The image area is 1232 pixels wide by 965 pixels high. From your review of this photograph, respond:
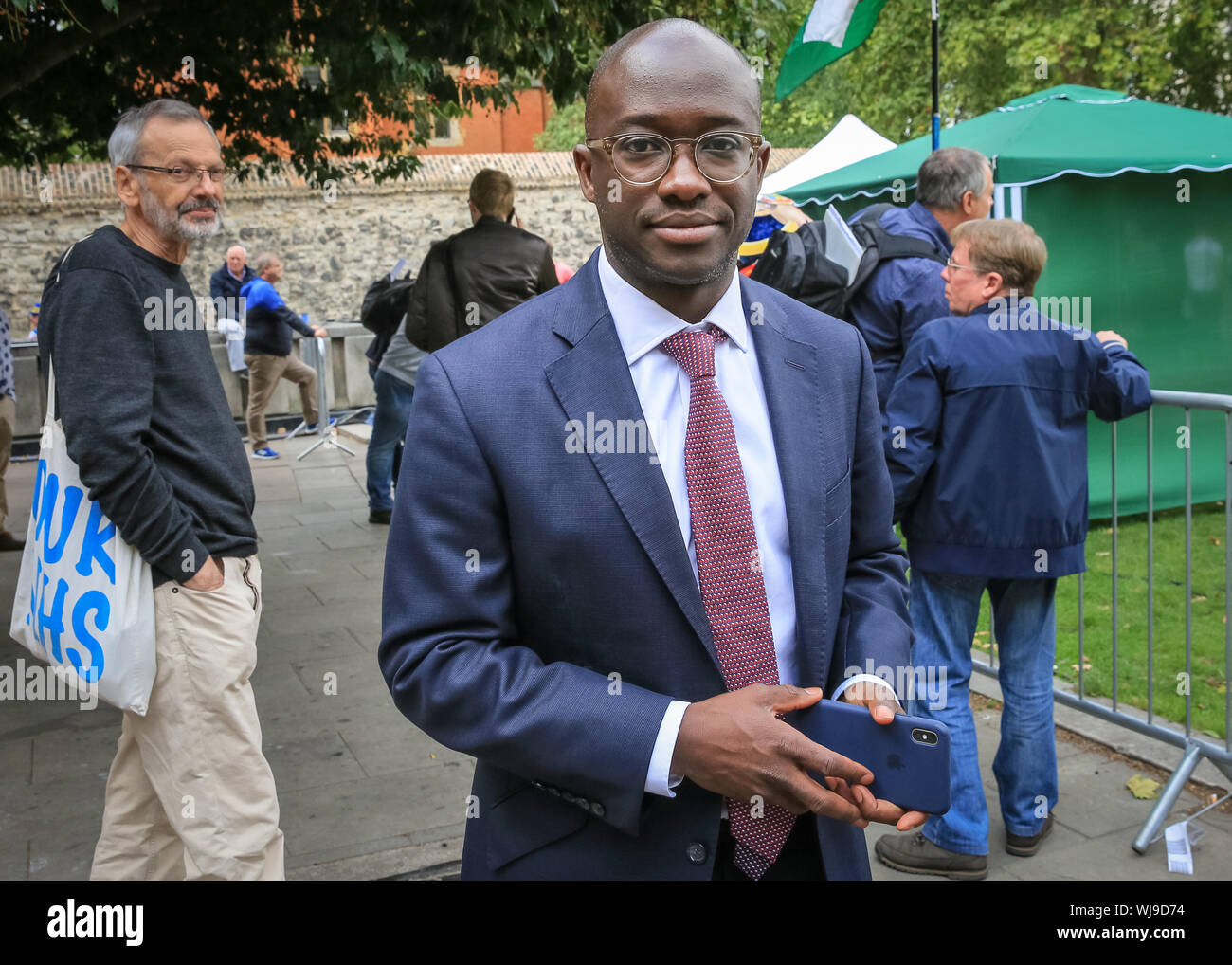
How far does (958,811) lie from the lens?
389 cm

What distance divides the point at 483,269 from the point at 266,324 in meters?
6.28

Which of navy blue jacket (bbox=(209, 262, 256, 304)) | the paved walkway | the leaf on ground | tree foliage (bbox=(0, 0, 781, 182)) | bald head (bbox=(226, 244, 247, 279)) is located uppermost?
tree foliage (bbox=(0, 0, 781, 182))

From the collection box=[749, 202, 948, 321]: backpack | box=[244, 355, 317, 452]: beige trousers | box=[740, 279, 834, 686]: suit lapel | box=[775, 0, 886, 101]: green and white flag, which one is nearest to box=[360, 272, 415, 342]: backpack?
box=[775, 0, 886, 101]: green and white flag

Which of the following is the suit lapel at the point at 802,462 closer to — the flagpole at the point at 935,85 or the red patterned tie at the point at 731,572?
the red patterned tie at the point at 731,572

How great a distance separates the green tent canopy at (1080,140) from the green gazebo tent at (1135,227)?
1 centimetres

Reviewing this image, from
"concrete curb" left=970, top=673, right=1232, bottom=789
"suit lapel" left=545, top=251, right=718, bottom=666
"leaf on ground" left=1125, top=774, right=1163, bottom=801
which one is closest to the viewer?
"suit lapel" left=545, top=251, right=718, bottom=666

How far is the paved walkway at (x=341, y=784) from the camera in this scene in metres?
3.95

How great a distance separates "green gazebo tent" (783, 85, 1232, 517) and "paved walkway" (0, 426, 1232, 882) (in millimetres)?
4687

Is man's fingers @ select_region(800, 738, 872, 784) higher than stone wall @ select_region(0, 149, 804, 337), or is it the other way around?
stone wall @ select_region(0, 149, 804, 337)

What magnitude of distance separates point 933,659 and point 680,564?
2.56m

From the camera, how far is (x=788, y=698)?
5.19 ft

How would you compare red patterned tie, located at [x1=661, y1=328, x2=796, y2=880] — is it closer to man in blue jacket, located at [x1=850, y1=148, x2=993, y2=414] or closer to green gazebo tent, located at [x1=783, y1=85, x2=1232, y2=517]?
man in blue jacket, located at [x1=850, y1=148, x2=993, y2=414]

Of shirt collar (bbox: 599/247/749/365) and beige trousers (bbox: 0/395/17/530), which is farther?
beige trousers (bbox: 0/395/17/530)

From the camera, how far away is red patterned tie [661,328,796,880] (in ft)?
5.54
